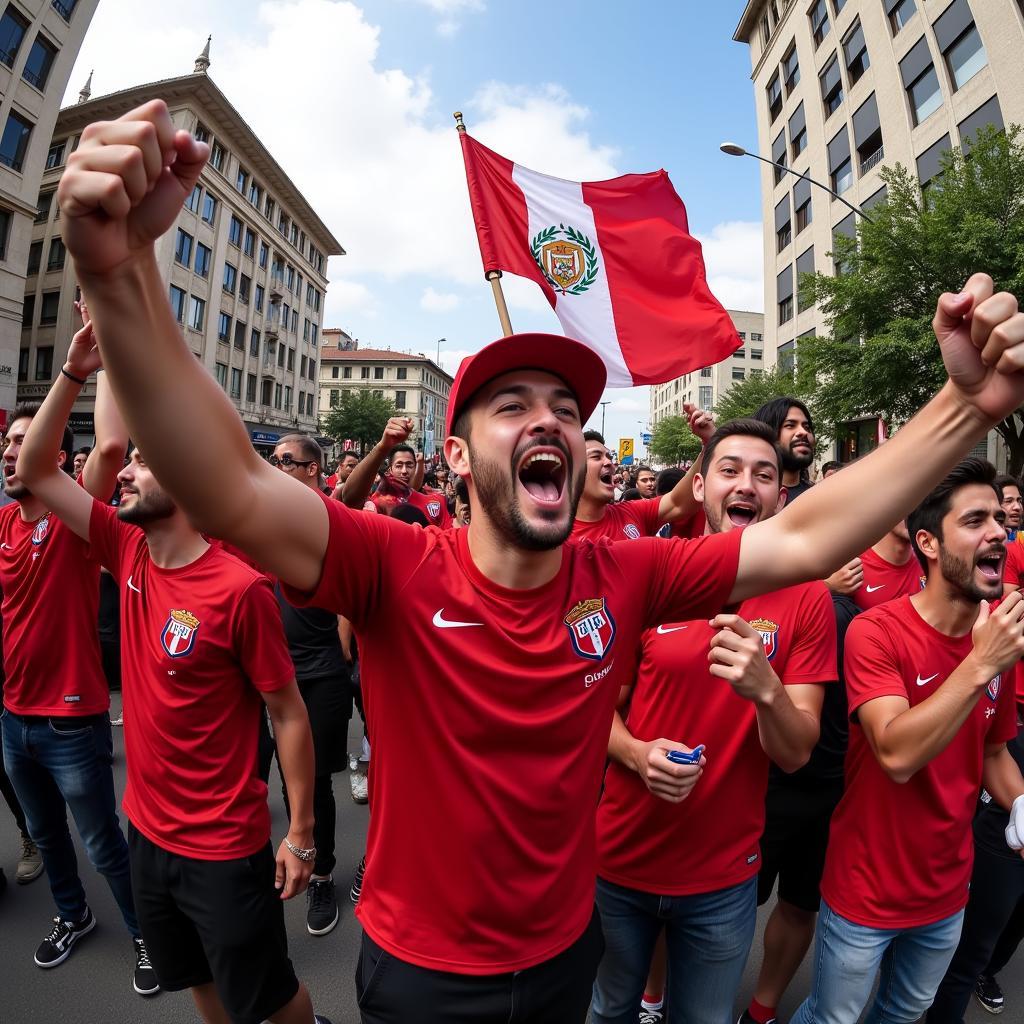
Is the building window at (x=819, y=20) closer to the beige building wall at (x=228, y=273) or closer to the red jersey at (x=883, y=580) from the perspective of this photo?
the beige building wall at (x=228, y=273)

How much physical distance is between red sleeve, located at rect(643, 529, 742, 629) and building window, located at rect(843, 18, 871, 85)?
29002 millimetres

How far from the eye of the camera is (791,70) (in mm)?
29109

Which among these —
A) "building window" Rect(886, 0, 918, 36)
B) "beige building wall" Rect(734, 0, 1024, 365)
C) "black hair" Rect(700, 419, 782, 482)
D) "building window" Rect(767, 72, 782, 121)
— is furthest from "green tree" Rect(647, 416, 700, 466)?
"black hair" Rect(700, 419, 782, 482)

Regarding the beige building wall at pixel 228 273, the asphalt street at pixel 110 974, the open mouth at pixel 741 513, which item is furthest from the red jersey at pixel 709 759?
the beige building wall at pixel 228 273

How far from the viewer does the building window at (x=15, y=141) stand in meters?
21.6

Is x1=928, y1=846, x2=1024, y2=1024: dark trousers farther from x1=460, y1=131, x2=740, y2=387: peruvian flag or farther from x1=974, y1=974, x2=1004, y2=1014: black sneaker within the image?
x1=460, y1=131, x2=740, y2=387: peruvian flag

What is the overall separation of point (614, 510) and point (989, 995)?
3017 mm

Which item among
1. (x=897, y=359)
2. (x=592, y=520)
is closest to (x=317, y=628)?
(x=592, y=520)

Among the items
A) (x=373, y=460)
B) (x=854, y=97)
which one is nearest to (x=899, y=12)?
(x=854, y=97)

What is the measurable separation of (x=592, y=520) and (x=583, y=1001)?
2.95 metres

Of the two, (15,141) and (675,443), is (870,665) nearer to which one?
(15,141)

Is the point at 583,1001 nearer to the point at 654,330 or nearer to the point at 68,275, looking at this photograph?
the point at 654,330

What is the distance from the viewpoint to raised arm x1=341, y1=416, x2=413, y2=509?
3.21 meters

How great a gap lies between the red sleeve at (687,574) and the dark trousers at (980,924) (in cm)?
189
